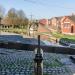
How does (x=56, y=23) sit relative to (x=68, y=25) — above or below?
above

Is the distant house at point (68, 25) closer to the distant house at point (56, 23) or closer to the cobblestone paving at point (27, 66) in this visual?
the distant house at point (56, 23)

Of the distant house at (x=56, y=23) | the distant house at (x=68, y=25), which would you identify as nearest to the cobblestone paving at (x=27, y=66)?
the distant house at (x=68, y=25)

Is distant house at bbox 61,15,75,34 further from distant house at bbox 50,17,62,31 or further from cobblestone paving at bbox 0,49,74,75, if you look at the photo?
cobblestone paving at bbox 0,49,74,75

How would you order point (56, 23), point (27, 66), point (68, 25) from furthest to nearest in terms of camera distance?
point (56, 23), point (68, 25), point (27, 66)

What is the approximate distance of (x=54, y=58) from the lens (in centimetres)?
1312

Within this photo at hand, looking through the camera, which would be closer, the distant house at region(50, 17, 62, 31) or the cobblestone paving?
the cobblestone paving

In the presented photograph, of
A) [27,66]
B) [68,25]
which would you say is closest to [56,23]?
[68,25]

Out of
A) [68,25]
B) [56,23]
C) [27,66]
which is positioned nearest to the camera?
[27,66]

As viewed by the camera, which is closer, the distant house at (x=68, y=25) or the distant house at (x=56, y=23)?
the distant house at (x=68, y=25)

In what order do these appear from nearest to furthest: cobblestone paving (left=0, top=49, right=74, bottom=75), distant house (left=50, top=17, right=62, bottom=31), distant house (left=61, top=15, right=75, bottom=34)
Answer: cobblestone paving (left=0, top=49, right=74, bottom=75), distant house (left=61, top=15, right=75, bottom=34), distant house (left=50, top=17, right=62, bottom=31)

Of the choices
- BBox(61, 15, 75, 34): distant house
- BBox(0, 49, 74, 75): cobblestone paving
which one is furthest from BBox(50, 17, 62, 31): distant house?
BBox(0, 49, 74, 75): cobblestone paving

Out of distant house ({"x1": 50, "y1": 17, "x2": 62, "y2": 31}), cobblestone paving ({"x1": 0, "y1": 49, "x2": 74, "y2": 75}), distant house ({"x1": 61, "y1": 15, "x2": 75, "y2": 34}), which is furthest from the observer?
distant house ({"x1": 50, "y1": 17, "x2": 62, "y2": 31})

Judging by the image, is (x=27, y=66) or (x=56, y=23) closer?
(x=27, y=66)

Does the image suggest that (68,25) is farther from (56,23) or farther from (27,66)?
(27,66)
